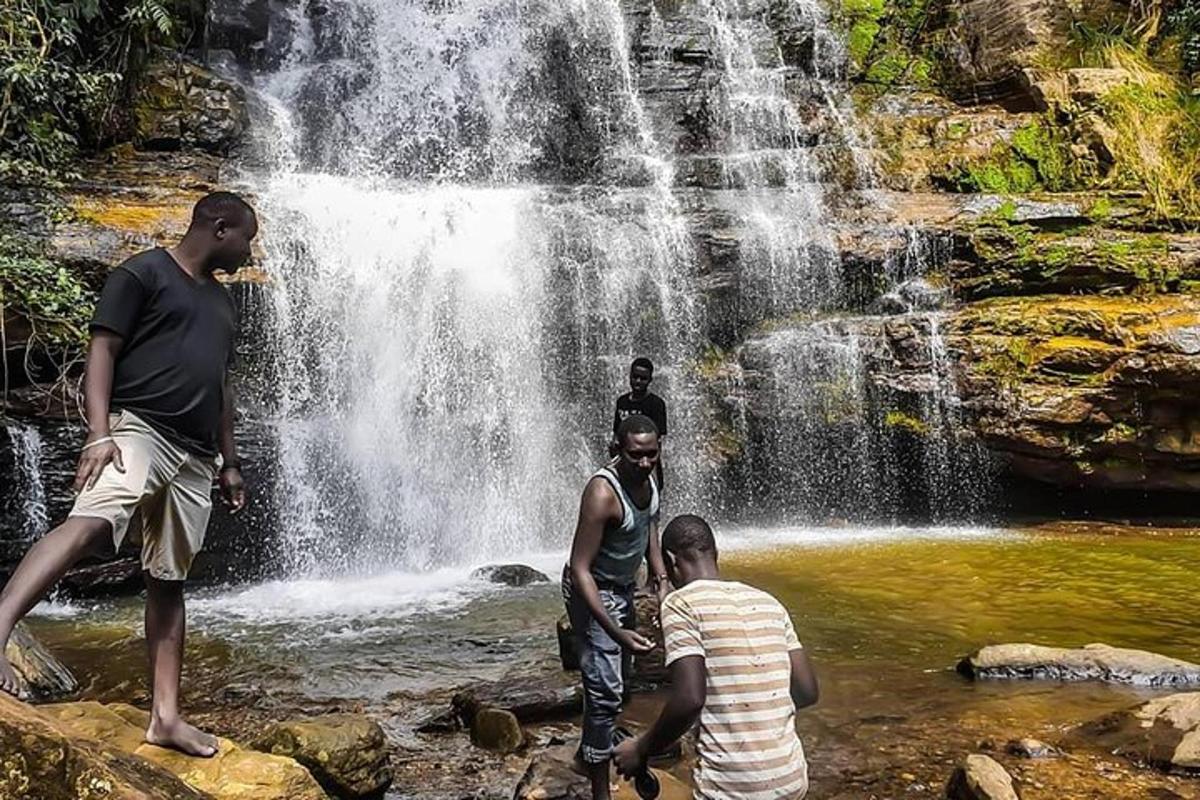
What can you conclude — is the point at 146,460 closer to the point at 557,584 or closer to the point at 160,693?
the point at 160,693

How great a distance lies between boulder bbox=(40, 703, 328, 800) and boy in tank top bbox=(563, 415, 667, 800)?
1.08 metres

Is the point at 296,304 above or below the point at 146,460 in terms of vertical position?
above

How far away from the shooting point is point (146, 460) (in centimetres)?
323

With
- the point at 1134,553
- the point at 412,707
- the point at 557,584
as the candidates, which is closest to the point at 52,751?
the point at 412,707

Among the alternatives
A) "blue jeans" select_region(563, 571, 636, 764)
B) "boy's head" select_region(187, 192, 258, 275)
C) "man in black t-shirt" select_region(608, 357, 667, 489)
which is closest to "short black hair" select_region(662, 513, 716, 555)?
"blue jeans" select_region(563, 571, 636, 764)

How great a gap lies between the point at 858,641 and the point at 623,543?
157 inches

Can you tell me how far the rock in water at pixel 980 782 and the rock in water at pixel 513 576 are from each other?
614 cm

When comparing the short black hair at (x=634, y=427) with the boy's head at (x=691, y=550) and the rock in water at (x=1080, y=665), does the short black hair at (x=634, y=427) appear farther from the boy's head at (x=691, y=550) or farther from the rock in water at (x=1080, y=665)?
the rock in water at (x=1080, y=665)

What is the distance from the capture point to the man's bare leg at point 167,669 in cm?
332

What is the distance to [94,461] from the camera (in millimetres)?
3053

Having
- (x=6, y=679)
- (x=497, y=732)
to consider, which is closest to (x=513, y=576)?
(x=497, y=732)

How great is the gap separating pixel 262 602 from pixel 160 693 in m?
6.81

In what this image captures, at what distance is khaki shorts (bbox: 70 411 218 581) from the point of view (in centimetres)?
313

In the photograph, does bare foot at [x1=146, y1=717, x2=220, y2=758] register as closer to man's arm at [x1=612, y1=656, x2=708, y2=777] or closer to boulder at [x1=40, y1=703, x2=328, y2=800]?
boulder at [x1=40, y1=703, x2=328, y2=800]
